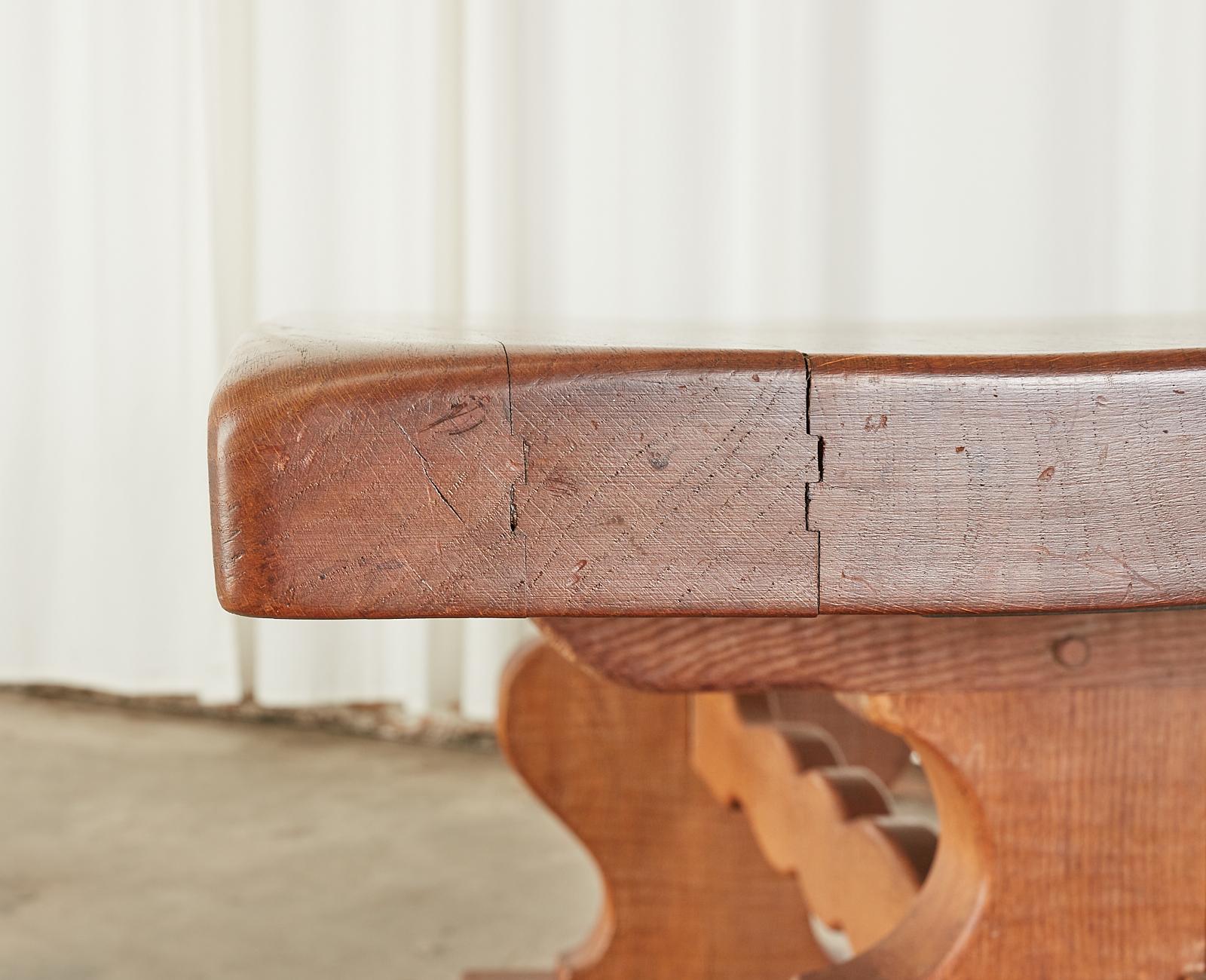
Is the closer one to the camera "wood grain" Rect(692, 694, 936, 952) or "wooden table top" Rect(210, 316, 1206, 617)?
"wooden table top" Rect(210, 316, 1206, 617)

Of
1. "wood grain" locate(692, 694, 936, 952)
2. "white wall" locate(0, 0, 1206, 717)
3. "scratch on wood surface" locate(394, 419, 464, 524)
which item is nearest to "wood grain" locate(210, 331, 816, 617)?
"scratch on wood surface" locate(394, 419, 464, 524)

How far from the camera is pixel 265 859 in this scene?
1.64m

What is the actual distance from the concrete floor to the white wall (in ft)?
0.52

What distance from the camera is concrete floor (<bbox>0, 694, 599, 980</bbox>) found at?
4.47ft

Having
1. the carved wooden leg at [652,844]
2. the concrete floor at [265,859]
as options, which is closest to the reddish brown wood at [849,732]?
the carved wooden leg at [652,844]

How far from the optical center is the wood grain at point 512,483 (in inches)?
12.3

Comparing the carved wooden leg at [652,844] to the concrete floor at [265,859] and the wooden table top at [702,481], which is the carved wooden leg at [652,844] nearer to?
the concrete floor at [265,859]

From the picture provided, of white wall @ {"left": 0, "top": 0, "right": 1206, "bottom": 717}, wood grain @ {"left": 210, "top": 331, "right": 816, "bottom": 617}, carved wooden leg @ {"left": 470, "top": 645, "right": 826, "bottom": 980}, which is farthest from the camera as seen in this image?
white wall @ {"left": 0, "top": 0, "right": 1206, "bottom": 717}

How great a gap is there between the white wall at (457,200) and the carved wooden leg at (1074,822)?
163cm

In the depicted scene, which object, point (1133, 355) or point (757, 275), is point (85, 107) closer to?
point (757, 275)

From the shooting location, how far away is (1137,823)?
43 centimetres

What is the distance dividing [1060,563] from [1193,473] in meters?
0.04

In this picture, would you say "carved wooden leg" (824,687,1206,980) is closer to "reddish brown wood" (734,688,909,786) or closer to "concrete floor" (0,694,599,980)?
"reddish brown wood" (734,688,909,786)

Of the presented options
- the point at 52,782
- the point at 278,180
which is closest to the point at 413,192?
the point at 278,180
